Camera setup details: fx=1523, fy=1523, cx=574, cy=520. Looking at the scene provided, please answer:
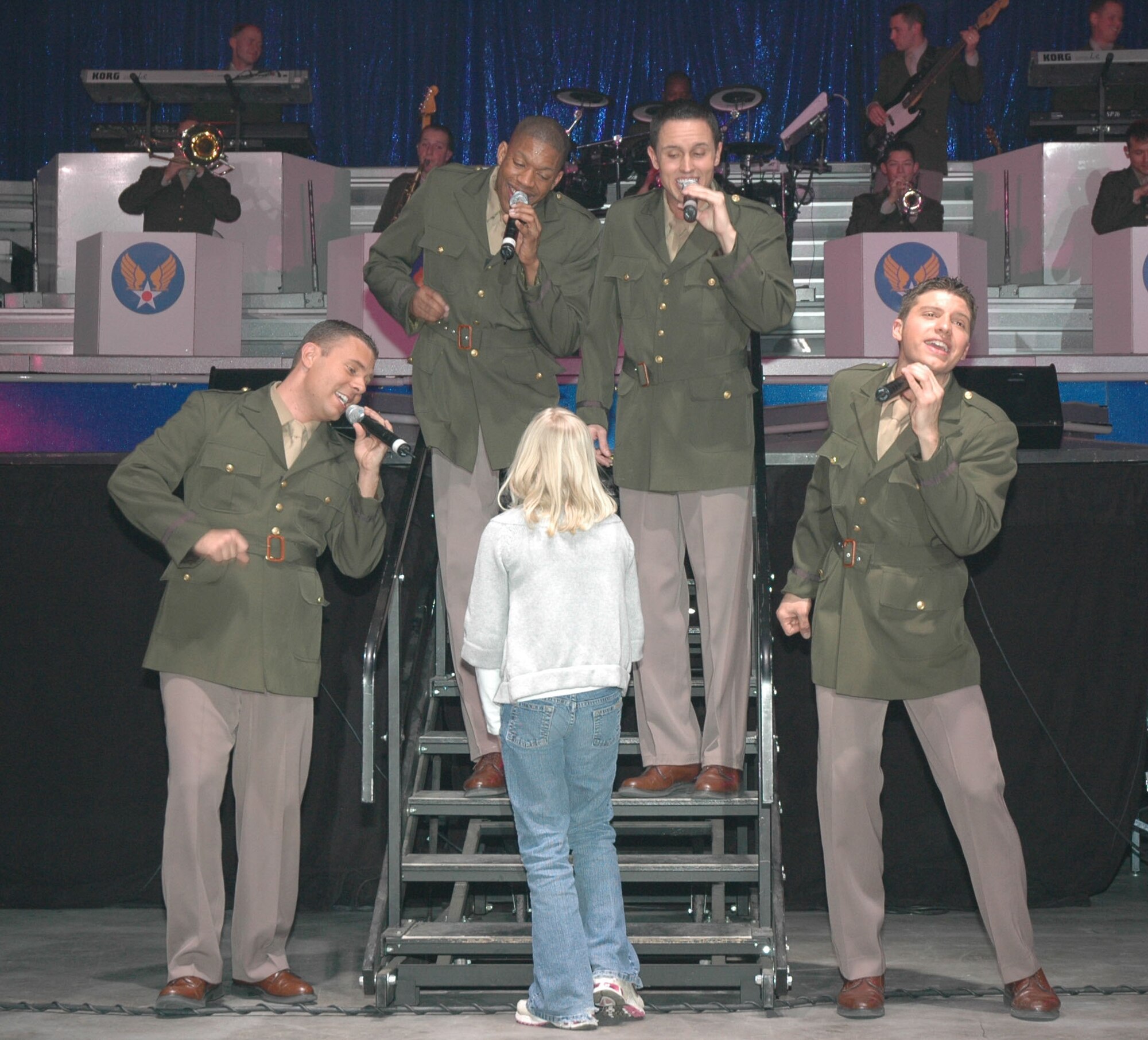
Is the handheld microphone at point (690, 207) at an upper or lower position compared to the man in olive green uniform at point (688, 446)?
upper

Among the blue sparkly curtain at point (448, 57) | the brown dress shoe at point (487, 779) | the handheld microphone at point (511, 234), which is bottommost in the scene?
the brown dress shoe at point (487, 779)

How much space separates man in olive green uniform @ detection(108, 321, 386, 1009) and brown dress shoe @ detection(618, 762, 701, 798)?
0.99 metres

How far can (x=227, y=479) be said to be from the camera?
14.7 ft

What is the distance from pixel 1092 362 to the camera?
23.0ft

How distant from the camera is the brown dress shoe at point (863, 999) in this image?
4.14 metres

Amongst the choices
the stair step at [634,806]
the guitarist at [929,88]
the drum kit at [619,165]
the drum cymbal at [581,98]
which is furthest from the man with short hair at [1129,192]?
the stair step at [634,806]

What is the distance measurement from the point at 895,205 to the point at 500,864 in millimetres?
6309

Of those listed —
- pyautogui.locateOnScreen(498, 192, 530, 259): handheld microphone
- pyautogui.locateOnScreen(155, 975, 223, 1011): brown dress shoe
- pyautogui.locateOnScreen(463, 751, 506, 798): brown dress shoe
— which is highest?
pyautogui.locateOnScreen(498, 192, 530, 259): handheld microphone

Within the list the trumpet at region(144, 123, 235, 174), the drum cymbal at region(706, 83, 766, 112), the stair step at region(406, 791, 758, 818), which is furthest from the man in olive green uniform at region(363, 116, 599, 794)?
the drum cymbal at region(706, 83, 766, 112)

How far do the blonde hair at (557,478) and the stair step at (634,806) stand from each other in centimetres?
99

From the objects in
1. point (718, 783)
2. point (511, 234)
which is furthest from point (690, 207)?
point (718, 783)

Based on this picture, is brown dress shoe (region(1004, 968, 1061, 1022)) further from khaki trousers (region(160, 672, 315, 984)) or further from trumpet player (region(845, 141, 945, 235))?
trumpet player (region(845, 141, 945, 235))

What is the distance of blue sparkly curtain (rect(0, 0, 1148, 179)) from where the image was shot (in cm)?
1360

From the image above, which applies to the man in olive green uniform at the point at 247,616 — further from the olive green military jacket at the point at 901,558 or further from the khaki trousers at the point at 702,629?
the olive green military jacket at the point at 901,558
